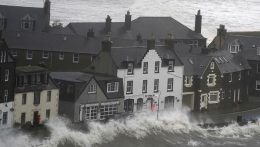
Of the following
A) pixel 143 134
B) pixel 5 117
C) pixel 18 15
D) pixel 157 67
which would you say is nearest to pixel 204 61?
pixel 157 67

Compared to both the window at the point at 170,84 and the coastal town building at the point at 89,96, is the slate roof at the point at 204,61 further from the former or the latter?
the coastal town building at the point at 89,96

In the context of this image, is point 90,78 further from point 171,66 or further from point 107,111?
point 171,66

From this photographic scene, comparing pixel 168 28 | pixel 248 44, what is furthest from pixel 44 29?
pixel 248 44

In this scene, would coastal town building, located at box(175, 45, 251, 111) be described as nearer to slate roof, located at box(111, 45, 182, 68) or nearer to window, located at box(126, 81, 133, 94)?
slate roof, located at box(111, 45, 182, 68)

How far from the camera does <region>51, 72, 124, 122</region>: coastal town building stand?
58625mm

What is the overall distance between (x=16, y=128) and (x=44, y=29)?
110 ft

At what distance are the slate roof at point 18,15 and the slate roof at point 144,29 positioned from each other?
362cm

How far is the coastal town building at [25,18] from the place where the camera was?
87500mm

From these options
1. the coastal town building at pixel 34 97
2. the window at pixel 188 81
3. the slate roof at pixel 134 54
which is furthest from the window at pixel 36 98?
the window at pixel 188 81

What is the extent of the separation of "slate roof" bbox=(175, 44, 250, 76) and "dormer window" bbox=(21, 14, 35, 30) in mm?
19608

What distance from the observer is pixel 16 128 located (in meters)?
54.1

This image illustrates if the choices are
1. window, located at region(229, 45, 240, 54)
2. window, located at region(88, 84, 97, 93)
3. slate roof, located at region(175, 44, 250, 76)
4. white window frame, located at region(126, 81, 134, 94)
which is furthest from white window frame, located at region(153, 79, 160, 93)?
window, located at region(229, 45, 240, 54)

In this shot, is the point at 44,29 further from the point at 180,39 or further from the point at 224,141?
the point at 224,141

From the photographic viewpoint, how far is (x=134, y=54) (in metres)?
65.3
